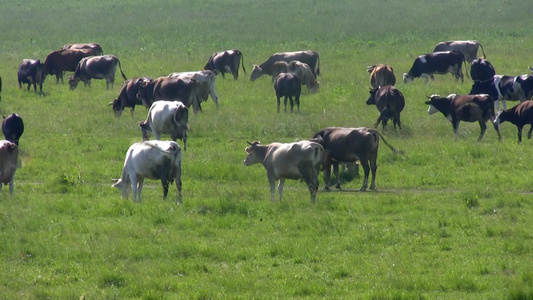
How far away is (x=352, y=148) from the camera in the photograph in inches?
712

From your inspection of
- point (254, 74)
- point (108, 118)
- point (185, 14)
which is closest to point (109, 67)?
point (254, 74)

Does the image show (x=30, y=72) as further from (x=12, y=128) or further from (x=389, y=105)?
(x=389, y=105)

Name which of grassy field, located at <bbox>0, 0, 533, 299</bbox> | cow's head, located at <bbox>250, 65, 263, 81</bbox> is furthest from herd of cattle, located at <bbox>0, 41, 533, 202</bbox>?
grassy field, located at <bbox>0, 0, 533, 299</bbox>

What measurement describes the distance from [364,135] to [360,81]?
15.0m

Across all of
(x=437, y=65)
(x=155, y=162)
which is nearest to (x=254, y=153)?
(x=155, y=162)

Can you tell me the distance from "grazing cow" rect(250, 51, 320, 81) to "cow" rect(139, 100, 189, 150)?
550 inches

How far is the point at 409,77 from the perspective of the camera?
33500 mm

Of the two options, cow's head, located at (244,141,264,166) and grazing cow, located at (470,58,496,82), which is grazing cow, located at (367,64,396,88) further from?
cow's head, located at (244,141,264,166)

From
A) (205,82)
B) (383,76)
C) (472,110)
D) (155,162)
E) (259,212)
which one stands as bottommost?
(383,76)

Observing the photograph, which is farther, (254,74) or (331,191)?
(254,74)

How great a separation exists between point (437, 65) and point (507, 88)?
25.8ft

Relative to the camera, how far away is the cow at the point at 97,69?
35344 millimetres

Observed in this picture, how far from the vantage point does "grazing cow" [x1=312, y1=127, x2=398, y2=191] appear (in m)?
18.0

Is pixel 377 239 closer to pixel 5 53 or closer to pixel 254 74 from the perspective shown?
pixel 254 74
